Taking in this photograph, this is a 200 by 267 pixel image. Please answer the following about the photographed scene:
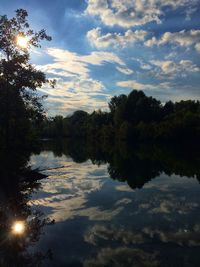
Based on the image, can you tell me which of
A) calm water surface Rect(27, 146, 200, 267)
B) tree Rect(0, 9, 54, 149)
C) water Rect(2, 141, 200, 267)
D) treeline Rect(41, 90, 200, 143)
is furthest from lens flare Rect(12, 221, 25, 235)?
treeline Rect(41, 90, 200, 143)

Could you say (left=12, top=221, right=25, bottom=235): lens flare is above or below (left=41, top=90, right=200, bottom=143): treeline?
below

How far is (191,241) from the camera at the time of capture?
17500 millimetres

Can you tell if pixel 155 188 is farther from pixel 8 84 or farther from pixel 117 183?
pixel 8 84

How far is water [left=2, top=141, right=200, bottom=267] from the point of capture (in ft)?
50.9

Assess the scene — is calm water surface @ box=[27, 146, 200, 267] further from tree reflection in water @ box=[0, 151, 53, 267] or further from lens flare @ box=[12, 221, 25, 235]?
lens flare @ box=[12, 221, 25, 235]

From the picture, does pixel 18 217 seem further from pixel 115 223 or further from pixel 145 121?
pixel 145 121

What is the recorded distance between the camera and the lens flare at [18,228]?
18.4 m

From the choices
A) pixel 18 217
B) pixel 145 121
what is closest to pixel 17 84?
pixel 18 217

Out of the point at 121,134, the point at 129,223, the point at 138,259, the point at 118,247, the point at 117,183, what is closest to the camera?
the point at 138,259

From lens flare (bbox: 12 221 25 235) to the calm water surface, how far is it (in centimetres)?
107

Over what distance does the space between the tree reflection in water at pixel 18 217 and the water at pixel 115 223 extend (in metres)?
0.14

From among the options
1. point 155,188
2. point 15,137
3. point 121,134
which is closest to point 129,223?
point 155,188

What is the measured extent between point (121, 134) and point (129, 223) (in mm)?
121018

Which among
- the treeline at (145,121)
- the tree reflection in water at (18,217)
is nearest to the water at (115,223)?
the tree reflection in water at (18,217)
